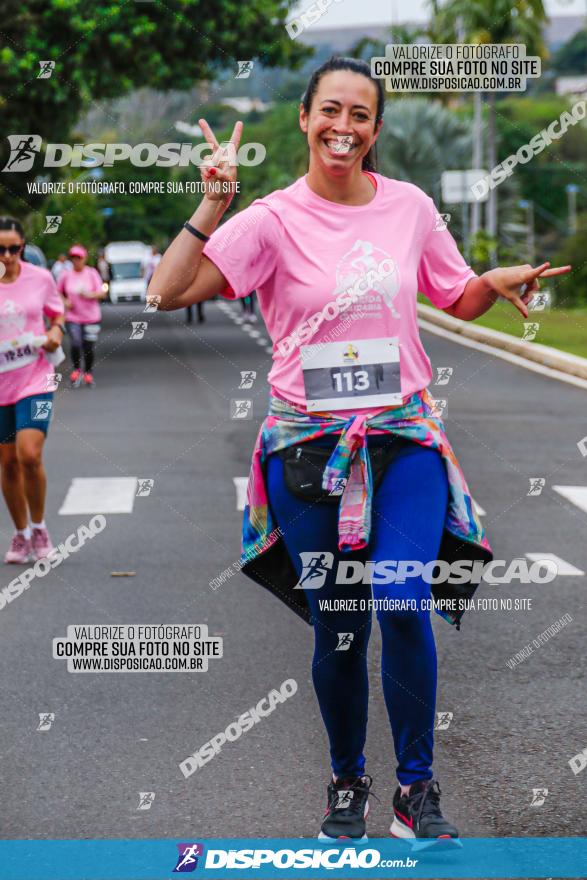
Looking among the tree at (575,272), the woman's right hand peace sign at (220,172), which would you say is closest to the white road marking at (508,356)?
the tree at (575,272)

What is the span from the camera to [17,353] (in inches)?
330

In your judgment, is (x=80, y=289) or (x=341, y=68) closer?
(x=341, y=68)

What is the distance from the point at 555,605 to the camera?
7277mm

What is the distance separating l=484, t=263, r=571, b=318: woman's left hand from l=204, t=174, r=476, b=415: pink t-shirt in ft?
0.67

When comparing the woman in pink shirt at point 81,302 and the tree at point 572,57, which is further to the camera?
the tree at point 572,57

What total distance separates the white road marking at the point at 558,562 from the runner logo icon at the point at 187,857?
13.6ft

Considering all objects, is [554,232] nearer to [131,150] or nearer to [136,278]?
[136,278]

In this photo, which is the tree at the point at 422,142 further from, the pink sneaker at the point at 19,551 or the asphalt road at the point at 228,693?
the pink sneaker at the point at 19,551

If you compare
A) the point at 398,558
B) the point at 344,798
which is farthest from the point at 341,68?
the point at 344,798

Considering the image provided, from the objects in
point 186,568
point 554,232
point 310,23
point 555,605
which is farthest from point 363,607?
point 554,232

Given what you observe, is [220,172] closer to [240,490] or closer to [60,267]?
[240,490]

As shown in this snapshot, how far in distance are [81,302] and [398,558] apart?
604 inches

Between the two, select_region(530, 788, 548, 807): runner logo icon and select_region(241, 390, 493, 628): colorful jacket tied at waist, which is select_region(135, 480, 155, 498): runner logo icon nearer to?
select_region(530, 788, 548, 807): runner logo icon

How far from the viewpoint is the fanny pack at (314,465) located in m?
4.08
